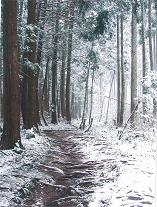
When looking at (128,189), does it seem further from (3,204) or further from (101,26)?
(101,26)

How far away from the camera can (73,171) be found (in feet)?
36.3

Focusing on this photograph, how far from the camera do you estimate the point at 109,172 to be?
10086mm

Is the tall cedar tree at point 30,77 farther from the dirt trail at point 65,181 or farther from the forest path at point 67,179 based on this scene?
the dirt trail at point 65,181

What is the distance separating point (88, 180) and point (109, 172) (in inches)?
24.3

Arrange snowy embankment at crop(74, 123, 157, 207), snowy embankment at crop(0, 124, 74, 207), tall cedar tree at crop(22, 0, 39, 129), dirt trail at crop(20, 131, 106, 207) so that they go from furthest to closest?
tall cedar tree at crop(22, 0, 39, 129), dirt trail at crop(20, 131, 106, 207), snowy embankment at crop(0, 124, 74, 207), snowy embankment at crop(74, 123, 157, 207)

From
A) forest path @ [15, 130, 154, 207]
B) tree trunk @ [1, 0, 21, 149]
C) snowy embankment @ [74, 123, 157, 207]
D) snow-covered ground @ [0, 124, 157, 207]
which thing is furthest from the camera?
tree trunk @ [1, 0, 21, 149]

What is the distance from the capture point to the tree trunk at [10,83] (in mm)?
11789

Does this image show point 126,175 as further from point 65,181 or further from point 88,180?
point 65,181

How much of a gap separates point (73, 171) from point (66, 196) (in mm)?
2436

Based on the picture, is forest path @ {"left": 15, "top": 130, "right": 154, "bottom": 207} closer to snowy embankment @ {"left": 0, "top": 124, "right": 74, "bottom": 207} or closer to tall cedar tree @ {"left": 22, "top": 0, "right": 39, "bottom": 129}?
snowy embankment @ {"left": 0, "top": 124, "right": 74, "bottom": 207}

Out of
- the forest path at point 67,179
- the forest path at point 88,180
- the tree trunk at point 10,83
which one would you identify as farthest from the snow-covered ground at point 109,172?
the tree trunk at point 10,83

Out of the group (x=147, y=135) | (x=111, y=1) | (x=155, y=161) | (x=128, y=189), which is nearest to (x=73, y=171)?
(x=155, y=161)

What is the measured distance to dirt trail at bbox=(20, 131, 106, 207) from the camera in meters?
8.22

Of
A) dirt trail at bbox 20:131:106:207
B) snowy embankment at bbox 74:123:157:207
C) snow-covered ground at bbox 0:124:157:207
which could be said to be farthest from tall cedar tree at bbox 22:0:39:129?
snowy embankment at bbox 74:123:157:207
